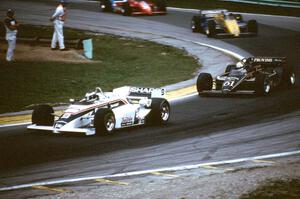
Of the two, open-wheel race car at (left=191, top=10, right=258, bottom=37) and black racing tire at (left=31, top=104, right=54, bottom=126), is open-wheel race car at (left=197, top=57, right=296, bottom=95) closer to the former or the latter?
black racing tire at (left=31, top=104, right=54, bottom=126)

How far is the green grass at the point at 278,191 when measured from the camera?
30.3 ft

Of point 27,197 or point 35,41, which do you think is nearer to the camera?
point 27,197

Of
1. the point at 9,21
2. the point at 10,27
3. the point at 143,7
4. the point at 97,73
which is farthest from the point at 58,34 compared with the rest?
the point at 143,7

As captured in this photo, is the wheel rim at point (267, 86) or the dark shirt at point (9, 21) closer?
the wheel rim at point (267, 86)

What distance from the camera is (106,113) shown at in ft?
46.1

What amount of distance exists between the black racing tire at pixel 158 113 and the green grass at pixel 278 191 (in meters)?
5.63

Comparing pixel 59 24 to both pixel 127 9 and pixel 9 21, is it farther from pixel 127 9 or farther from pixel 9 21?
pixel 127 9

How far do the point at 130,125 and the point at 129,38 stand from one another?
15.7 metres

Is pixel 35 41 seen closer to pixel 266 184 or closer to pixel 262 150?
pixel 262 150

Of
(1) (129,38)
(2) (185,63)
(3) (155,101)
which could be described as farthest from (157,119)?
(1) (129,38)

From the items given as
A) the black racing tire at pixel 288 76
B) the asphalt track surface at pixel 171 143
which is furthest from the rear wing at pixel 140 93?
the black racing tire at pixel 288 76

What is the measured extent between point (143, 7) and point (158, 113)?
21436mm

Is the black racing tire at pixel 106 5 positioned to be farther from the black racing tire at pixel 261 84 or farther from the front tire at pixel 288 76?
the black racing tire at pixel 261 84

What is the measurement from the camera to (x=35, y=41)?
91.2 ft
